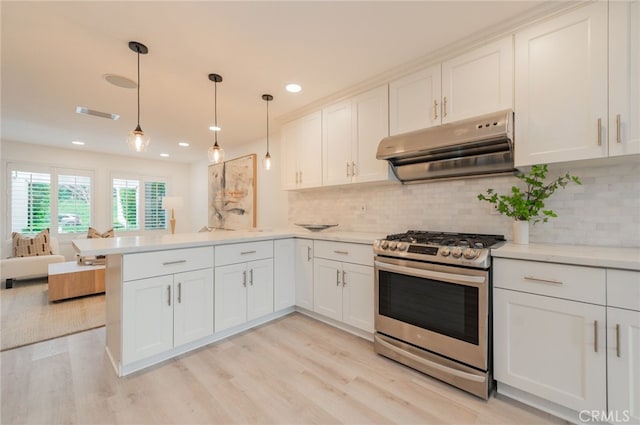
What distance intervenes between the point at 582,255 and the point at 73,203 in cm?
753

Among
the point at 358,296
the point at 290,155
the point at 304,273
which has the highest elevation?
the point at 290,155

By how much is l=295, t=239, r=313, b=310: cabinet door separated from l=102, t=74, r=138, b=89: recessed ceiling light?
2.29 meters

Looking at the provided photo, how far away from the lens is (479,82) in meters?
2.06

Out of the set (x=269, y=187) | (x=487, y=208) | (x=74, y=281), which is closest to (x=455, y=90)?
(x=487, y=208)

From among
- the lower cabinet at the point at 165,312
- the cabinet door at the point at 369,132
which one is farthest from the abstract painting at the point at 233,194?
the lower cabinet at the point at 165,312

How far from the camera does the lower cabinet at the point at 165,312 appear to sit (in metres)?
1.92

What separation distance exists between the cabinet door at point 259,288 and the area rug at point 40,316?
1.64m

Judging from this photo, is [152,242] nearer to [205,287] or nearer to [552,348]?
[205,287]

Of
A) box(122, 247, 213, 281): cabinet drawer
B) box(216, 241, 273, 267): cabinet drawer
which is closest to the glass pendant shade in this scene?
box(122, 247, 213, 281): cabinet drawer

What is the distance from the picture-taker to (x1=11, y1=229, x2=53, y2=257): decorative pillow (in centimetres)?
443

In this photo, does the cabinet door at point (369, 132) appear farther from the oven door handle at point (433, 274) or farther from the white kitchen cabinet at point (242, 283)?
the white kitchen cabinet at point (242, 283)

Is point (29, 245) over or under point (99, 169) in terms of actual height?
under

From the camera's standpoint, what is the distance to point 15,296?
377 cm

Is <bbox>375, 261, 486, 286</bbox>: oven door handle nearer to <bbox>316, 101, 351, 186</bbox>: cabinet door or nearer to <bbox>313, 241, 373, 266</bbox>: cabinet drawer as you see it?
<bbox>313, 241, 373, 266</bbox>: cabinet drawer
